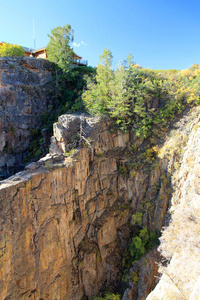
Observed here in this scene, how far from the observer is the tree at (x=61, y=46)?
20.1 metres

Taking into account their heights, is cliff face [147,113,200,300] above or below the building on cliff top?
below

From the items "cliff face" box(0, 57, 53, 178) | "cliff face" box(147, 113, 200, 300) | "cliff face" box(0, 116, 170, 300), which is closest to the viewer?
"cliff face" box(147, 113, 200, 300)

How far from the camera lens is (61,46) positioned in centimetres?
2034

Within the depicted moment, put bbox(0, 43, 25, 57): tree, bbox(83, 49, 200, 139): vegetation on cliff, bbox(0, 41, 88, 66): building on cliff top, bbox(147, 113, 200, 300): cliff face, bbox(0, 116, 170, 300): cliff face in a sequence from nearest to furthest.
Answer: bbox(147, 113, 200, 300): cliff face → bbox(0, 116, 170, 300): cliff face → bbox(83, 49, 200, 139): vegetation on cliff → bbox(0, 43, 25, 57): tree → bbox(0, 41, 88, 66): building on cliff top

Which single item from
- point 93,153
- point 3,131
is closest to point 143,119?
point 93,153

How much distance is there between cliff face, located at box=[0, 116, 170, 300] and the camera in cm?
1034

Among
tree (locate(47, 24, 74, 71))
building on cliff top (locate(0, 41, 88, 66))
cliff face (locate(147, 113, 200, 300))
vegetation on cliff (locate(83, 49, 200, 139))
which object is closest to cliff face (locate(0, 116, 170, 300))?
vegetation on cliff (locate(83, 49, 200, 139))

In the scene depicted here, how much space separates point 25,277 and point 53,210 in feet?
13.9

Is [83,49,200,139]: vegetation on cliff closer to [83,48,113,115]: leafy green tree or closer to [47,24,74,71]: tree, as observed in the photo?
[83,48,113,115]: leafy green tree

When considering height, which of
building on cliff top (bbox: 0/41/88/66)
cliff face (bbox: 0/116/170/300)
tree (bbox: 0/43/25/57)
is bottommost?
cliff face (bbox: 0/116/170/300)

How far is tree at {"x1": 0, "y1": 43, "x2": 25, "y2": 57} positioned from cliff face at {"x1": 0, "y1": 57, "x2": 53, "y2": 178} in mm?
699

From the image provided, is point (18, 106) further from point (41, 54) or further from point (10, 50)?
point (41, 54)

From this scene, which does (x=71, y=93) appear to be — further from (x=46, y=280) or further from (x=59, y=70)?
(x=46, y=280)

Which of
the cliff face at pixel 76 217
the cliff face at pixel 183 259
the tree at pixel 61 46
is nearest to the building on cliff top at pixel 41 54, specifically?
the tree at pixel 61 46
